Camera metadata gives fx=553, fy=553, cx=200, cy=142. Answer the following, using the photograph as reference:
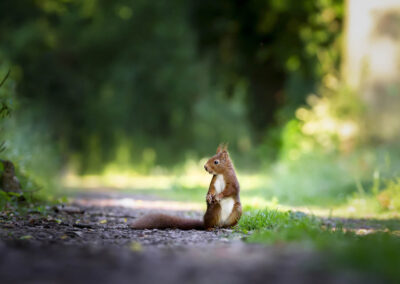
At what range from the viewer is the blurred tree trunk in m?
10.7

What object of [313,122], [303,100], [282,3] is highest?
[282,3]

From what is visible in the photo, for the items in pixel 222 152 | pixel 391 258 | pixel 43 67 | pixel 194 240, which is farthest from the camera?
pixel 43 67

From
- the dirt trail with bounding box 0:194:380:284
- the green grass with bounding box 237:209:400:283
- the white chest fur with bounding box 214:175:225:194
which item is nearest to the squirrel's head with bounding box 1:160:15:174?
the dirt trail with bounding box 0:194:380:284

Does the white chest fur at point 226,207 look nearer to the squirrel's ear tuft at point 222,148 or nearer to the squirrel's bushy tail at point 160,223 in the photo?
the squirrel's bushy tail at point 160,223

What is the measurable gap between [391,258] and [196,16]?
1705 cm

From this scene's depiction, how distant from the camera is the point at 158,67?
82.9 feet

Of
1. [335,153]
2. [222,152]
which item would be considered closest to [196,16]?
[335,153]

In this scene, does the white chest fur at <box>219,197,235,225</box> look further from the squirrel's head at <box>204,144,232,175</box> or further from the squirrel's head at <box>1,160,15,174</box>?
the squirrel's head at <box>1,160,15,174</box>

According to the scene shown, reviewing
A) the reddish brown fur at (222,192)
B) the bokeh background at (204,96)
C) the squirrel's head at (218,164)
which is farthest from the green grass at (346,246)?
the bokeh background at (204,96)

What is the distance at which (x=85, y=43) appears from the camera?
2378 centimetres

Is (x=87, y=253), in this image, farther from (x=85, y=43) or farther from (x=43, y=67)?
(x=85, y=43)

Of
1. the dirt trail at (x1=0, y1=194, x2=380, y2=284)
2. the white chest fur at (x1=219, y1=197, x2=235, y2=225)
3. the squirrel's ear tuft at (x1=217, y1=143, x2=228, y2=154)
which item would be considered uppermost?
the squirrel's ear tuft at (x1=217, y1=143, x2=228, y2=154)

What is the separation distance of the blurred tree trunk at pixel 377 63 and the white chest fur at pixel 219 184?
6.03 metres

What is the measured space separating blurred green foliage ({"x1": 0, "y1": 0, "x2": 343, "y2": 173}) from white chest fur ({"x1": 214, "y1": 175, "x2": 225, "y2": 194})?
991 centimetres
